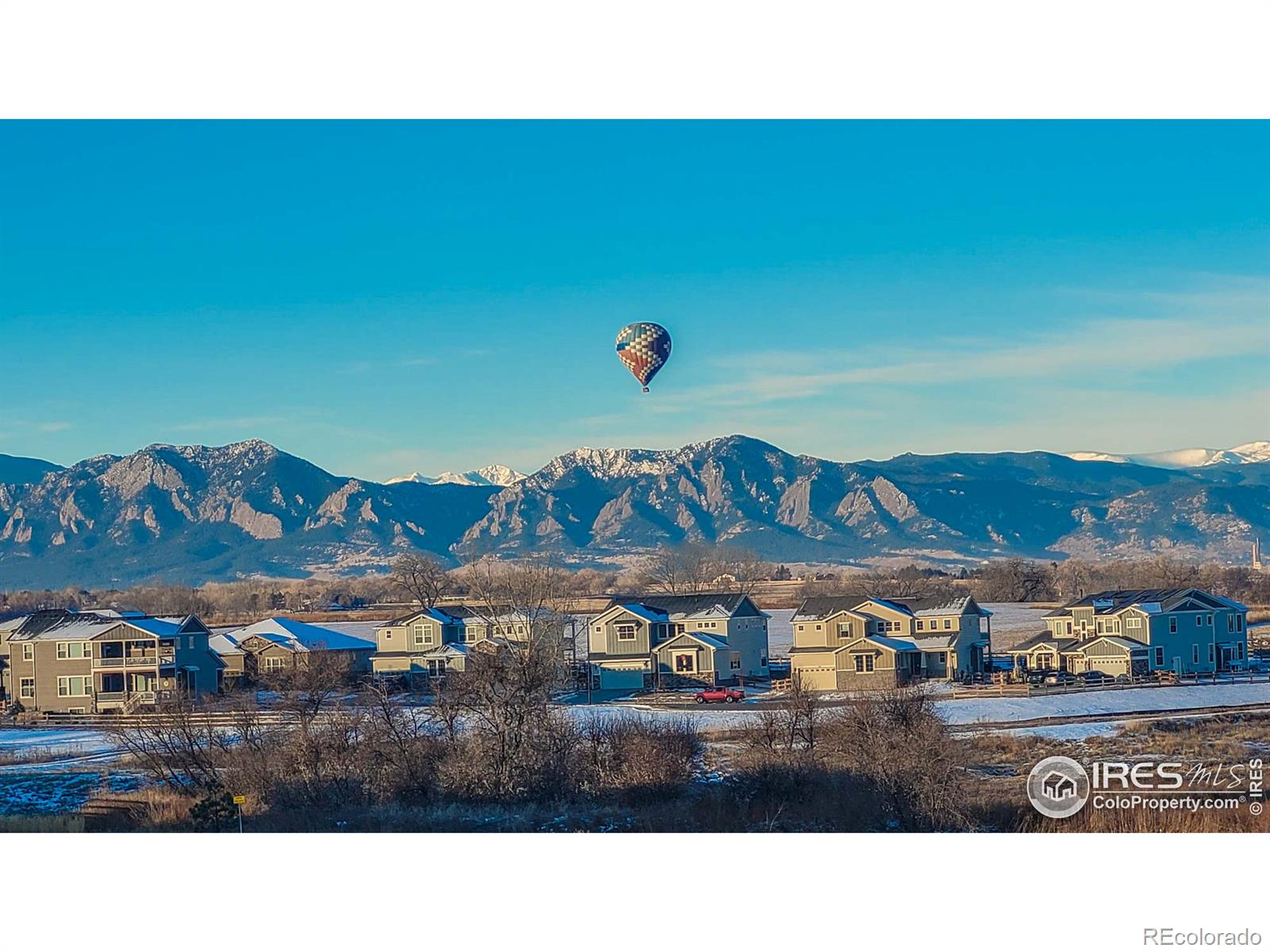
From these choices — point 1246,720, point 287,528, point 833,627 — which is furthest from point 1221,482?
point 1246,720

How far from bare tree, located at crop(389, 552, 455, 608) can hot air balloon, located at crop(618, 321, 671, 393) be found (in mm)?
27515

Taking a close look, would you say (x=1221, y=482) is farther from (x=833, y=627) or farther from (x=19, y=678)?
(x=19, y=678)

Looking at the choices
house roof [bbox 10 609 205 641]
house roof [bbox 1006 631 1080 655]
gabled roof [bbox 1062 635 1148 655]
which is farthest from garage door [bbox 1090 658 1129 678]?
house roof [bbox 10 609 205 641]

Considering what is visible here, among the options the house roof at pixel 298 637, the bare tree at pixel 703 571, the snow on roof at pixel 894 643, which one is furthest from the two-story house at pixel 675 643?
the bare tree at pixel 703 571

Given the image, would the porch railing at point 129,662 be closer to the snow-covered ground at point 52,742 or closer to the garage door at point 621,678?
the snow-covered ground at point 52,742

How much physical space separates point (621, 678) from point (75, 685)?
19078 mm

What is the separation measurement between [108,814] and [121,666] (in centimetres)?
2781

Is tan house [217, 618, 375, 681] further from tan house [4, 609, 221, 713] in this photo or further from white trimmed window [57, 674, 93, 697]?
white trimmed window [57, 674, 93, 697]

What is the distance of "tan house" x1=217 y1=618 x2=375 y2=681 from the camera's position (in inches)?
2111

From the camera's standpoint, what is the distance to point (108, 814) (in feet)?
77.7

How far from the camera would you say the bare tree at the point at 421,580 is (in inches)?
3243

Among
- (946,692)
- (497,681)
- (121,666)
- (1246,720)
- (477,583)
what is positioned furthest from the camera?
(477,583)

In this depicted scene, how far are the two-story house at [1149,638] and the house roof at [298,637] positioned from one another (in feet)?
83.9

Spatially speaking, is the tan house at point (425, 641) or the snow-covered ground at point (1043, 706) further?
the tan house at point (425, 641)
